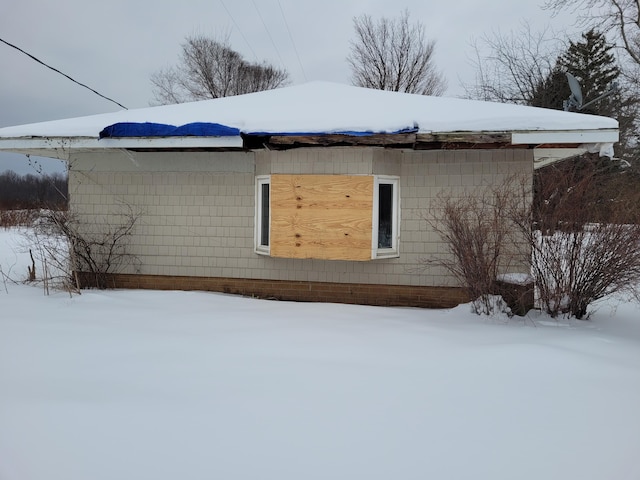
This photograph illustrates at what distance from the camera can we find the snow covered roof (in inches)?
241

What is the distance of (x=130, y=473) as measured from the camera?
92.6 inches

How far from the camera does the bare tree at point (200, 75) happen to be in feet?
104

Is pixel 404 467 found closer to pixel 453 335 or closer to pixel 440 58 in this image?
pixel 453 335

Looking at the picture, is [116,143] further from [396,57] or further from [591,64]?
[591,64]

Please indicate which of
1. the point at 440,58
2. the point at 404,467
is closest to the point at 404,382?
the point at 404,467

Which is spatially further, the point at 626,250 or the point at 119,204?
the point at 119,204

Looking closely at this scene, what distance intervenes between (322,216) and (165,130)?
2.62 meters

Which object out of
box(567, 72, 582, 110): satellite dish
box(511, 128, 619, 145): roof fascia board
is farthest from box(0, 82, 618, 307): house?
box(567, 72, 582, 110): satellite dish

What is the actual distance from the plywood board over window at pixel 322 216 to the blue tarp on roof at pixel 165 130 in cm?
105

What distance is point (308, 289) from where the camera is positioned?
7.44 metres

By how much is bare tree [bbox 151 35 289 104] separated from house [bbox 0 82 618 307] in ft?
82.1

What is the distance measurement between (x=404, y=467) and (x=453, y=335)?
9.19 feet

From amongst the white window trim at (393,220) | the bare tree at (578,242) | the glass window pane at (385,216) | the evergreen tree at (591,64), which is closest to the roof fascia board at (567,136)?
the bare tree at (578,242)

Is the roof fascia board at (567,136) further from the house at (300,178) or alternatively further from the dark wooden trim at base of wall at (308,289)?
the dark wooden trim at base of wall at (308,289)
